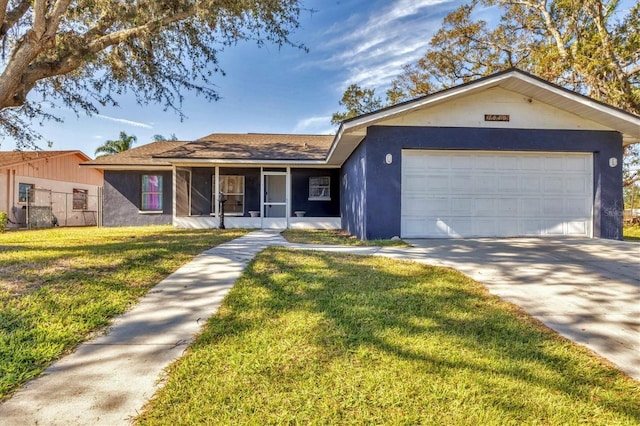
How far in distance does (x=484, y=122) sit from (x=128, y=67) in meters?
9.77

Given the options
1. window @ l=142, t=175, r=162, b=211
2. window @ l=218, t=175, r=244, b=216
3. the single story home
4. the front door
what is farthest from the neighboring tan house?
the single story home

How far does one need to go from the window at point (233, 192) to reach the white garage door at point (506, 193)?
830 cm

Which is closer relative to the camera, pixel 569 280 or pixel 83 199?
pixel 569 280

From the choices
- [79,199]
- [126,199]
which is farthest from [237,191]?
[79,199]

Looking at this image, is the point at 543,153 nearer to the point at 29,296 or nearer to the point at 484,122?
the point at 484,122

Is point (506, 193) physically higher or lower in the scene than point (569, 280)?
higher

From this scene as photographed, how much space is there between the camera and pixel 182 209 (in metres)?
13.8

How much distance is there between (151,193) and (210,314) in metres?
13.3

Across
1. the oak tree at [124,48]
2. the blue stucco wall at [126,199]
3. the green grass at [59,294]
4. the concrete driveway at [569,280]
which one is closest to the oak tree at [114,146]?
the blue stucco wall at [126,199]

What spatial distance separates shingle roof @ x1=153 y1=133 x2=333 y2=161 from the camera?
496 inches

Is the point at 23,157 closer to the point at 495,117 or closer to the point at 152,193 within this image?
the point at 152,193

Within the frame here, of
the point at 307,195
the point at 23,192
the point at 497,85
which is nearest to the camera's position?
the point at 497,85

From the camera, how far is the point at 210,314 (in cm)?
335

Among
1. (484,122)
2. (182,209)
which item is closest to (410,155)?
(484,122)
